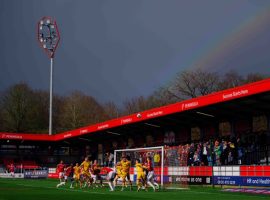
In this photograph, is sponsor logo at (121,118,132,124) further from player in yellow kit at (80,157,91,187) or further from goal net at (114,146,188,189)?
player in yellow kit at (80,157,91,187)

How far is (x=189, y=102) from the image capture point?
1340 inches

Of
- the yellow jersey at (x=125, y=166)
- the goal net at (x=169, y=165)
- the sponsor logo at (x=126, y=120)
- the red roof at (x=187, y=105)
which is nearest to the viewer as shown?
the red roof at (x=187, y=105)

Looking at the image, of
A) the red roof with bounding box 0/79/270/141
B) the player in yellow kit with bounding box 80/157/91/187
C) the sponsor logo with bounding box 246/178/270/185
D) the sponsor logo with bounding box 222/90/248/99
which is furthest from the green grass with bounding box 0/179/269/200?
the player in yellow kit with bounding box 80/157/91/187

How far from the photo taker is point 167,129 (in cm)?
4481

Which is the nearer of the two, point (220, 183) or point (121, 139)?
point (220, 183)

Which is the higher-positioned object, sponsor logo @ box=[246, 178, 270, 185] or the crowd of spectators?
the crowd of spectators

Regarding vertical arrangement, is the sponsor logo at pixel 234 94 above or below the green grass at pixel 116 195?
above

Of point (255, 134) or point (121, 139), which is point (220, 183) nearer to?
point (255, 134)

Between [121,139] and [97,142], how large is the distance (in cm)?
629

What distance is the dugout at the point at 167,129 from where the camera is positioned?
3084 cm

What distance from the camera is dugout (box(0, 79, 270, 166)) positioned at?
101 ft

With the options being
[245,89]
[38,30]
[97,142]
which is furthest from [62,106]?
[245,89]

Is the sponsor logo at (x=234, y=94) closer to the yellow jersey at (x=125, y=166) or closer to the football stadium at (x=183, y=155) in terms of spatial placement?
the football stadium at (x=183, y=155)

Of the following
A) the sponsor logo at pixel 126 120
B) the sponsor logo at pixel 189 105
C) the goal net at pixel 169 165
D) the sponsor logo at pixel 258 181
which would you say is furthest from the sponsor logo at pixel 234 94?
the sponsor logo at pixel 126 120
